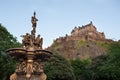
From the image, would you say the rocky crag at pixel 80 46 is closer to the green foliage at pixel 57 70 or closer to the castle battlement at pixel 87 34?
the castle battlement at pixel 87 34

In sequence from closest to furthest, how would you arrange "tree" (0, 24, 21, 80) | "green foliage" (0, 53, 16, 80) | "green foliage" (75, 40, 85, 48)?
1. "tree" (0, 24, 21, 80)
2. "green foliage" (0, 53, 16, 80)
3. "green foliage" (75, 40, 85, 48)

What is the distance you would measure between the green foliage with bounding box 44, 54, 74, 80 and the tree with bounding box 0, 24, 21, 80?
7.80m

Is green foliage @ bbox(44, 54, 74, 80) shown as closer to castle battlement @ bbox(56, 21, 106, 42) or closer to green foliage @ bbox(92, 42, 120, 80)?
green foliage @ bbox(92, 42, 120, 80)

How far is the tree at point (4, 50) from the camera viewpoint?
112 feet

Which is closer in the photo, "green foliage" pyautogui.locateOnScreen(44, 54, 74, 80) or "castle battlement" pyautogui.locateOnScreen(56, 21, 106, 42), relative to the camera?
"green foliage" pyautogui.locateOnScreen(44, 54, 74, 80)

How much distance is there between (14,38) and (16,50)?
75.7ft

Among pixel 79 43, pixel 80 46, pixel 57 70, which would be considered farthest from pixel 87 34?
pixel 57 70

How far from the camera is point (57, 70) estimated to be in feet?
145

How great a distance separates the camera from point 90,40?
130 meters

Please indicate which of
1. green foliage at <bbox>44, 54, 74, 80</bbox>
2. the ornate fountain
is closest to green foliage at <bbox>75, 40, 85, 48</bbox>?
green foliage at <bbox>44, 54, 74, 80</bbox>

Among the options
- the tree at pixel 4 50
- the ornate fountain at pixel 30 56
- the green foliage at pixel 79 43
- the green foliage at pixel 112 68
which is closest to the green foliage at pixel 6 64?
the tree at pixel 4 50

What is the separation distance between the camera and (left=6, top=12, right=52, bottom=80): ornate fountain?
1673 centimetres

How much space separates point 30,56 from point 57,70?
27.5 m

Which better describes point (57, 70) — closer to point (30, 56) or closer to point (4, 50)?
point (4, 50)
